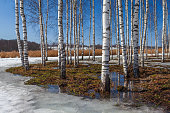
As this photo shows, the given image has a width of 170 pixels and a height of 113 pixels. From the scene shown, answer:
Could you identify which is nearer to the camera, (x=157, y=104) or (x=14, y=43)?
(x=157, y=104)

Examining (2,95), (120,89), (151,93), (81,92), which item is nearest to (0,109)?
(2,95)

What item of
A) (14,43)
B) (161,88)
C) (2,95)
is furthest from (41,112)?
(14,43)

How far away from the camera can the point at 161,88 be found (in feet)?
15.8

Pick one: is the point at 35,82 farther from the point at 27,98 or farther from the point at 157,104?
the point at 157,104

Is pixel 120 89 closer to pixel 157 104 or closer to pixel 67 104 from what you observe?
pixel 157 104

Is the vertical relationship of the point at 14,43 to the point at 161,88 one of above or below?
above

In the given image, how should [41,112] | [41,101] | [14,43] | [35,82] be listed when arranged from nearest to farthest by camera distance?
[41,112] < [41,101] < [35,82] < [14,43]

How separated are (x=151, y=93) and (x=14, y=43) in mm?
111239

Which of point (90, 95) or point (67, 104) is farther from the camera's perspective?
point (90, 95)

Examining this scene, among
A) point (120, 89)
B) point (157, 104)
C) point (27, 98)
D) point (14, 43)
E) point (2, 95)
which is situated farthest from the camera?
point (14, 43)

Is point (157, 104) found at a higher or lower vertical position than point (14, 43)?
lower

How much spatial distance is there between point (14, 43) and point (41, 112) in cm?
11081

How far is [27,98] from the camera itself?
4.28m

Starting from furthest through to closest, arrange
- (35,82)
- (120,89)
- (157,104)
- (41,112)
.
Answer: (35,82) < (120,89) < (157,104) < (41,112)
